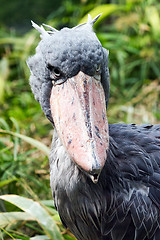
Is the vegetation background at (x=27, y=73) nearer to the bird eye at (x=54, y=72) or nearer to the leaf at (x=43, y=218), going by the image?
the leaf at (x=43, y=218)

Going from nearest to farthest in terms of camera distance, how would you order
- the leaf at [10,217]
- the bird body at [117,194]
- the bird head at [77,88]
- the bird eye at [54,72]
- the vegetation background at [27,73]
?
the bird head at [77,88]
the bird eye at [54,72]
the bird body at [117,194]
the leaf at [10,217]
the vegetation background at [27,73]

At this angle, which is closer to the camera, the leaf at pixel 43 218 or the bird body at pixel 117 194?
the bird body at pixel 117 194

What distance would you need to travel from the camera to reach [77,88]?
5.15ft

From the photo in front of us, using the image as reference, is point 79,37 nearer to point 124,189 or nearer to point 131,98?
point 124,189

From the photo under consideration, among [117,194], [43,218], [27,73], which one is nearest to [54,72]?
[117,194]

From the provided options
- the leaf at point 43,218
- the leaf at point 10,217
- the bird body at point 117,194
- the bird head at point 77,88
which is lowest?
the leaf at point 10,217

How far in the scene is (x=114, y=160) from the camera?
1807mm

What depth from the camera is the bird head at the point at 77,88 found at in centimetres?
147

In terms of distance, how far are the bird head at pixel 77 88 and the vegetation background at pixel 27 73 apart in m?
1.12

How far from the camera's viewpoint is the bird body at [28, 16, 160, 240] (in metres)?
1.52

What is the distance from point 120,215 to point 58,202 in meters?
0.30

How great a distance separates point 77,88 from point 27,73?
2.64 metres

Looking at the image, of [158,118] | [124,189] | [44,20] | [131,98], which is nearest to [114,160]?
[124,189]

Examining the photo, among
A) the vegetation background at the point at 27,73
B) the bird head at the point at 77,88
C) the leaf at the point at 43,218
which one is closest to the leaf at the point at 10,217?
the leaf at the point at 43,218
